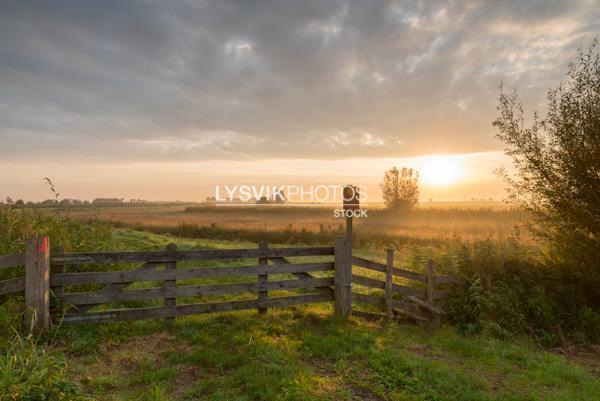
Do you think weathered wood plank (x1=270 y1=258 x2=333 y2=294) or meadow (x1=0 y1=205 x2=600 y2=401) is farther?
weathered wood plank (x1=270 y1=258 x2=333 y2=294)

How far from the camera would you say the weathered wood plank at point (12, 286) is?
7239mm

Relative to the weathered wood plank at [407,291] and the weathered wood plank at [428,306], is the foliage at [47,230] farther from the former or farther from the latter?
the weathered wood plank at [428,306]

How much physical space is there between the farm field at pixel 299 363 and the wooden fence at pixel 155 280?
0.32m

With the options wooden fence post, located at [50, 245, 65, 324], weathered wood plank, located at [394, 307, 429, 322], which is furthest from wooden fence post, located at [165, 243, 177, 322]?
weathered wood plank, located at [394, 307, 429, 322]

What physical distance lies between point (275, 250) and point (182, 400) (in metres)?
4.25

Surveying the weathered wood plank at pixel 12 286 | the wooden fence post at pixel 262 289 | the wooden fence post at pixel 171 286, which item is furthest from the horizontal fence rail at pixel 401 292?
the weathered wood plank at pixel 12 286

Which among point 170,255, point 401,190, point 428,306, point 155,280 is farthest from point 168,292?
point 401,190

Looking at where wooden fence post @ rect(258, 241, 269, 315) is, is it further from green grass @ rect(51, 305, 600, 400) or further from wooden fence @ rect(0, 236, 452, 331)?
green grass @ rect(51, 305, 600, 400)

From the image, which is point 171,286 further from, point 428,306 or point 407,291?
point 428,306

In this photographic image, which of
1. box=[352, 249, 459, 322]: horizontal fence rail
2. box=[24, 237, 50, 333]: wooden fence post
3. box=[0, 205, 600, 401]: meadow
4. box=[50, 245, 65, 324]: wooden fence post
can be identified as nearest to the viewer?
box=[0, 205, 600, 401]: meadow

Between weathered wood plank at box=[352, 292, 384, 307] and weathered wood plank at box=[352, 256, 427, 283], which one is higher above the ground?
weathered wood plank at box=[352, 256, 427, 283]

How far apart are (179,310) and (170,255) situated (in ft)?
4.05

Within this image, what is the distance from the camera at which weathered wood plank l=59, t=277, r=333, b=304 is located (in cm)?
805

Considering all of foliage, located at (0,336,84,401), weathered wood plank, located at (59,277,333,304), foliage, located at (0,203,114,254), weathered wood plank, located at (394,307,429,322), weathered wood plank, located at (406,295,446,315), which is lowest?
weathered wood plank, located at (394,307,429,322)
